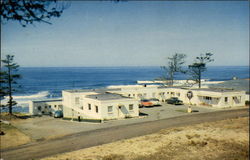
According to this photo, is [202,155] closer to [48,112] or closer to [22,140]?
[22,140]

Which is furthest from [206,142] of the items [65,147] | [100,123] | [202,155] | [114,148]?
[100,123]

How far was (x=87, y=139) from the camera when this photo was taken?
66.3ft

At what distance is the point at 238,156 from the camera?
14.7 m

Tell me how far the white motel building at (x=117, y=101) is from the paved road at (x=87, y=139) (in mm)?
6132

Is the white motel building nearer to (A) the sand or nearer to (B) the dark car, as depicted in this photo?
(B) the dark car

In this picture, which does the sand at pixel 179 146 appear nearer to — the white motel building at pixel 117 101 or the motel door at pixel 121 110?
the motel door at pixel 121 110

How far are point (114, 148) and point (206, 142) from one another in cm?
763

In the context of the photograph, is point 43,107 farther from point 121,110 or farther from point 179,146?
point 179,146

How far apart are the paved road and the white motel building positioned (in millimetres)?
6132

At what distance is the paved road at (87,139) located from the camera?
1711 centimetres

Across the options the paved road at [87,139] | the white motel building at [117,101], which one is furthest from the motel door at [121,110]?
the paved road at [87,139]

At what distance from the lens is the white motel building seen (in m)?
31.0

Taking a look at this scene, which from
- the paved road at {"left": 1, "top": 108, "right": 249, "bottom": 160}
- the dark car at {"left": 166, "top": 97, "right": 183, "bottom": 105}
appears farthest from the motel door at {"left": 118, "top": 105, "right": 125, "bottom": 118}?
the dark car at {"left": 166, "top": 97, "right": 183, "bottom": 105}

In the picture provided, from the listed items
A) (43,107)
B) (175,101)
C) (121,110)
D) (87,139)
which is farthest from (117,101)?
(43,107)
